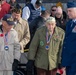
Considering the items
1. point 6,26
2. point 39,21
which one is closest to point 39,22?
point 39,21

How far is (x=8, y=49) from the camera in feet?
24.9

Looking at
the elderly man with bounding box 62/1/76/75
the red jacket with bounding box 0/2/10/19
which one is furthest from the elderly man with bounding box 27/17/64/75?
the red jacket with bounding box 0/2/10/19

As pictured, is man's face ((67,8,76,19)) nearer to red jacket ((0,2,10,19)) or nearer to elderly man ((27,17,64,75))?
elderly man ((27,17,64,75))

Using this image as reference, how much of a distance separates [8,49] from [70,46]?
1232 mm

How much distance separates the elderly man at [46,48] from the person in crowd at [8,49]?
458 millimetres

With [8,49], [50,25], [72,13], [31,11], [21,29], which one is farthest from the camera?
[31,11]

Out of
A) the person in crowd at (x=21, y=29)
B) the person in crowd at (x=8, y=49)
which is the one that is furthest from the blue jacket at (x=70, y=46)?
the person in crowd at (x=21, y=29)

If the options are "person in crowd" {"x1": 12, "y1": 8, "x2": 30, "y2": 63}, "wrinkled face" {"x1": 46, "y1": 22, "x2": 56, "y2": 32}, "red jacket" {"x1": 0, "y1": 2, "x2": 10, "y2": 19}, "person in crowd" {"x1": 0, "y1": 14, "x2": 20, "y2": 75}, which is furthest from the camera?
"red jacket" {"x1": 0, "y1": 2, "x2": 10, "y2": 19}

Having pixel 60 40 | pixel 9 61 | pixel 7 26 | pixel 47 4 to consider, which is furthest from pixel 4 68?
pixel 47 4

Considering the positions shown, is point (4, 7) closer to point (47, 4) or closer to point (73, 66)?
point (73, 66)

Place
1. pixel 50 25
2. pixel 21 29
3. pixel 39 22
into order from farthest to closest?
pixel 39 22 < pixel 21 29 < pixel 50 25

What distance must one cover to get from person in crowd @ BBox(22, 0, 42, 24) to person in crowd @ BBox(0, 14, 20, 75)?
3.31 metres

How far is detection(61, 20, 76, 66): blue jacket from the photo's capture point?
23.4 feet

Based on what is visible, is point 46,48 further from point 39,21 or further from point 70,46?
point 39,21
